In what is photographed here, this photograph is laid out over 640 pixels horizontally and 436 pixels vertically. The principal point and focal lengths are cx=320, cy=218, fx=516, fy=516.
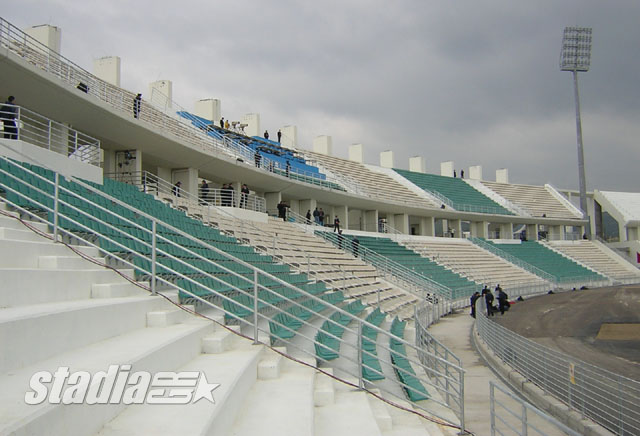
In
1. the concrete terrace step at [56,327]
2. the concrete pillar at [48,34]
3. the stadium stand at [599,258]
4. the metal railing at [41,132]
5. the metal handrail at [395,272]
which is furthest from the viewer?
the stadium stand at [599,258]

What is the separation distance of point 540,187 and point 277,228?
38.9 m

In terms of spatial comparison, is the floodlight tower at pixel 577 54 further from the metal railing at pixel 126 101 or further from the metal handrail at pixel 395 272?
the metal handrail at pixel 395 272

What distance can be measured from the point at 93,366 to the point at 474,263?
2917 centimetres

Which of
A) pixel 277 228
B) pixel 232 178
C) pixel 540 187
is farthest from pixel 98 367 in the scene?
pixel 540 187

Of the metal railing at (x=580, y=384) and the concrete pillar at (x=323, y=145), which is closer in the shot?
the metal railing at (x=580, y=384)

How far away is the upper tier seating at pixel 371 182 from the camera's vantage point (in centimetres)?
3253

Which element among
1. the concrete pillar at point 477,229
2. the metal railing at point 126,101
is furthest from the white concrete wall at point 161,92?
the concrete pillar at point 477,229

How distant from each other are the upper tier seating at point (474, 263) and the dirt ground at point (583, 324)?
5032 millimetres

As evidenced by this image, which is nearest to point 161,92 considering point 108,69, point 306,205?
point 108,69

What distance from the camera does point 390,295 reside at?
1705cm

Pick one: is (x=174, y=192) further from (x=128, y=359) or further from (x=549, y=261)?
(x=549, y=261)

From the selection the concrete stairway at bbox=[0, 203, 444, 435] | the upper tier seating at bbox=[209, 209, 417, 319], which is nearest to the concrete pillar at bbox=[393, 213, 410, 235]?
the upper tier seating at bbox=[209, 209, 417, 319]

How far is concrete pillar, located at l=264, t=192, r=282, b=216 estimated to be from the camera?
25.7 metres

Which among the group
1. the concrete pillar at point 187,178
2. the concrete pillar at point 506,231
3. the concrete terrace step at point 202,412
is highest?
the concrete pillar at point 187,178
